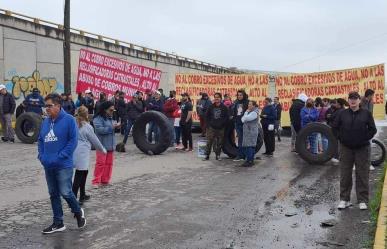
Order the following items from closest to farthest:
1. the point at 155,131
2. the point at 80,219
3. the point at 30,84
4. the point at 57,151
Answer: the point at 57,151, the point at 80,219, the point at 155,131, the point at 30,84

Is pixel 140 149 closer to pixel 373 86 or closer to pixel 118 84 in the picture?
pixel 373 86

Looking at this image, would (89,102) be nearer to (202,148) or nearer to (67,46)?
(67,46)

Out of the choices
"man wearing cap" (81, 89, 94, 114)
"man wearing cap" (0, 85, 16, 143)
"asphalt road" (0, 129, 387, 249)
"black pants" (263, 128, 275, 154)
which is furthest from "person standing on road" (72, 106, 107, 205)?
"man wearing cap" (81, 89, 94, 114)

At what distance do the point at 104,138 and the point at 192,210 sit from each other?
2690 millimetres

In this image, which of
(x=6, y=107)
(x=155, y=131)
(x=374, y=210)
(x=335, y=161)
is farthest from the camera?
(x=6, y=107)

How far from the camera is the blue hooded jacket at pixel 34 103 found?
1744 cm

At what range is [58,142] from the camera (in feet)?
20.0

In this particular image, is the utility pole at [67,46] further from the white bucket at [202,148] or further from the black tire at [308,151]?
the black tire at [308,151]

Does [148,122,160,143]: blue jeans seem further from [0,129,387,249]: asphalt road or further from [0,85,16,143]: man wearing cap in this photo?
[0,85,16,143]: man wearing cap

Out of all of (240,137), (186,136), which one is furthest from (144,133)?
(240,137)

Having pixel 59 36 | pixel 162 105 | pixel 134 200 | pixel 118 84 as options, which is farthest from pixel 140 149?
pixel 59 36

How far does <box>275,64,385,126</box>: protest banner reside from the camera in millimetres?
17344

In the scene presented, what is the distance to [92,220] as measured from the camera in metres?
6.88

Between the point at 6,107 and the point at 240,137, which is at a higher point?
the point at 6,107
